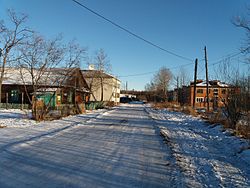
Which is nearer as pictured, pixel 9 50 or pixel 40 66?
pixel 40 66

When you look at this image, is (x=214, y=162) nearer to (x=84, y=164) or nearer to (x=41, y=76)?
(x=84, y=164)

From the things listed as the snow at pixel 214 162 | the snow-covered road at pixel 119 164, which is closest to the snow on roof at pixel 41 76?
the snow-covered road at pixel 119 164

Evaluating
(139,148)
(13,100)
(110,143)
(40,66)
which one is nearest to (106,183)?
(139,148)

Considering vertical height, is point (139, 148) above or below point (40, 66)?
below

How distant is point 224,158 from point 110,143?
420 centimetres

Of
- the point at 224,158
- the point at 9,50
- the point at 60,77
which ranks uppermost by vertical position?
the point at 9,50

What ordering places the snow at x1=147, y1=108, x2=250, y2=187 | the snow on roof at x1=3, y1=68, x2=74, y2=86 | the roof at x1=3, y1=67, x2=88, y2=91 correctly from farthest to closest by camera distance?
the snow on roof at x1=3, y1=68, x2=74, y2=86, the roof at x1=3, y1=67, x2=88, y2=91, the snow at x1=147, y1=108, x2=250, y2=187

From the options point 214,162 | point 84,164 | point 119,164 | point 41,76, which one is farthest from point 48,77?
point 214,162

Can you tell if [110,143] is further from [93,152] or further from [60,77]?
[60,77]

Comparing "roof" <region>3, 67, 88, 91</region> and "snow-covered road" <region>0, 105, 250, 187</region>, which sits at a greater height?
"roof" <region>3, 67, 88, 91</region>

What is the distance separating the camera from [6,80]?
3981 cm

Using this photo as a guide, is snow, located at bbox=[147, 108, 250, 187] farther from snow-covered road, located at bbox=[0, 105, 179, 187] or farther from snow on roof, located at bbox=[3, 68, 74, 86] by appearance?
snow on roof, located at bbox=[3, 68, 74, 86]

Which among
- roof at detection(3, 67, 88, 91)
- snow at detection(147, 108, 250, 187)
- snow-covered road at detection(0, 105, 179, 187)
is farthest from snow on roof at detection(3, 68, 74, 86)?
snow at detection(147, 108, 250, 187)

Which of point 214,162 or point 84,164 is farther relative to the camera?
point 214,162
